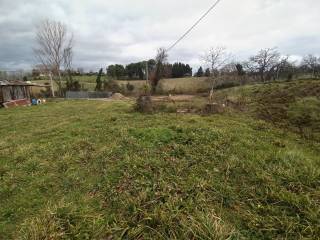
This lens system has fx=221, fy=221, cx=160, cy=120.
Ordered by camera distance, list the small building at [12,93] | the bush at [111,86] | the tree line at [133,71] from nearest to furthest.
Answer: the small building at [12,93] → the bush at [111,86] → the tree line at [133,71]

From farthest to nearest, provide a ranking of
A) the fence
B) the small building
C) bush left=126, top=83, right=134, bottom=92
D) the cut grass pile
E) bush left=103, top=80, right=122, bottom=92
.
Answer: bush left=126, top=83, right=134, bottom=92 < bush left=103, top=80, right=122, bottom=92 < the fence < the small building < the cut grass pile

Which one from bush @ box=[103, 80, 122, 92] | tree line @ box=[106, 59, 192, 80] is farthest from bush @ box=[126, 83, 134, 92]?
tree line @ box=[106, 59, 192, 80]

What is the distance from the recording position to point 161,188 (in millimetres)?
3449

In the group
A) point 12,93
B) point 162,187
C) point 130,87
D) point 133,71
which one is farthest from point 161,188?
point 133,71

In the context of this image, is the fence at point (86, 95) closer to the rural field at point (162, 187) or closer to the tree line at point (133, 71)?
the tree line at point (133, 71)

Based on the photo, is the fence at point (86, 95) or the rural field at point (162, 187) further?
the fence at point (86, 95)

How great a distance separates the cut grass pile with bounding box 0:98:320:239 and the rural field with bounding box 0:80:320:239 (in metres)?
0.01

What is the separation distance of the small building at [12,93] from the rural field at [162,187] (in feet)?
47.6

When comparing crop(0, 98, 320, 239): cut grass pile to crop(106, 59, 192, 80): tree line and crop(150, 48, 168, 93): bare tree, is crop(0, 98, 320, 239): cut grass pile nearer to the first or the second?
crop(150, 48, 168, 93): bare tree

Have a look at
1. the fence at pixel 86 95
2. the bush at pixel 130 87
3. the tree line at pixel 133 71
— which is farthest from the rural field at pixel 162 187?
the tree line at pixel 133 71

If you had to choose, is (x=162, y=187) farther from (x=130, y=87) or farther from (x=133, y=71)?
(x=133, y=71)

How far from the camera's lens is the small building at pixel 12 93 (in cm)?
1802

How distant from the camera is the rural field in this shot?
8.50 feet

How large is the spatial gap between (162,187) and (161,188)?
0.08 ft
